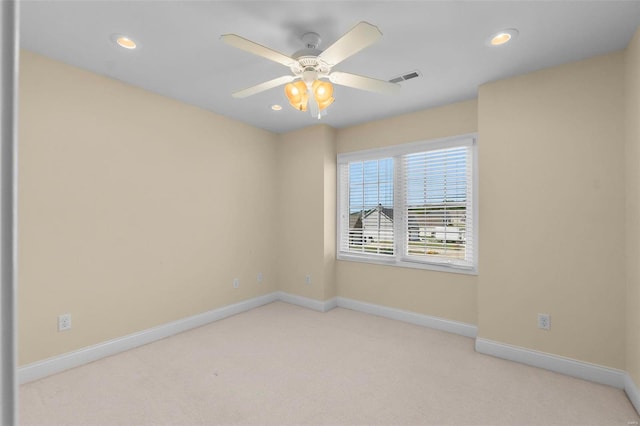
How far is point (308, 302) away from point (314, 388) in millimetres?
2008

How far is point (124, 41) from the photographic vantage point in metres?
2.33

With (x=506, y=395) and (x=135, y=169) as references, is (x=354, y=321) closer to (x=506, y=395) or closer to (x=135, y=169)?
(x=506, y=395)

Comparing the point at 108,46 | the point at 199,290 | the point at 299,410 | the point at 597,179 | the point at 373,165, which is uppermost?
the point at 108,46

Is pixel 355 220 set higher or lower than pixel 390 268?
higher

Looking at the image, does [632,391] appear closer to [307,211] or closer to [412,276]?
[412,276]

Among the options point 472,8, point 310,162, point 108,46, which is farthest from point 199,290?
point 472,8

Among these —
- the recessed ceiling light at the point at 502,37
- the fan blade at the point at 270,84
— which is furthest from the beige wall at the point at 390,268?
the fan blade at the point at 270,84

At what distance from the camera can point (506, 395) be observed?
2334mm

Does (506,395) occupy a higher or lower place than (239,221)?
lower

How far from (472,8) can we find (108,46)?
104 inches

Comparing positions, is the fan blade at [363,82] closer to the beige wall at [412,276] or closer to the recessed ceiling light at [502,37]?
the recessed ceiling light at [502,37]

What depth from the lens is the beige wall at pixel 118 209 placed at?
2.52 m

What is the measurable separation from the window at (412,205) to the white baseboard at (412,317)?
1.94 feet

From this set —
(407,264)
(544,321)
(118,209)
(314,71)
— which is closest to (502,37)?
(314,71)
